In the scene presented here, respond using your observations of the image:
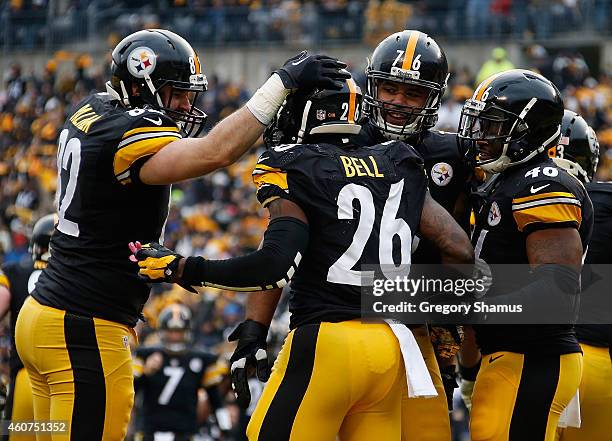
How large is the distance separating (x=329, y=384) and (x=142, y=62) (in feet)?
5.44

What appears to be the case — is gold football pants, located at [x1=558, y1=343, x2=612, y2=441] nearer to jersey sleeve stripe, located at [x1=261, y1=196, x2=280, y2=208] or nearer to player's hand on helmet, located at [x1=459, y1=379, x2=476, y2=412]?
player's hand on helmet, located at [x1=459, y1=379, x2=476, y2=412]

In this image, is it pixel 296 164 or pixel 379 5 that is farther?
pixel 379 5

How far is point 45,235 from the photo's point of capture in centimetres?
704

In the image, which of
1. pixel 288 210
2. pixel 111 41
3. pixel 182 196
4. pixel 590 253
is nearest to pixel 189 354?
pixel 590 253

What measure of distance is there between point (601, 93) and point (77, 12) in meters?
11.7

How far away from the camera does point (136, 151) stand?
Answer: 4.72 meters

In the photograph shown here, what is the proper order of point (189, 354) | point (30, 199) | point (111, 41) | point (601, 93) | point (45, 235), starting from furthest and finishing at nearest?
point (111, 41) → point (30, 199) → point (601, 93) → point (189, 354) → point (45, 235)

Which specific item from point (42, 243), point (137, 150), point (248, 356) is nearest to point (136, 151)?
point (137, 150)

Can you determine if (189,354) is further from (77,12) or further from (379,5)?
(77,12)

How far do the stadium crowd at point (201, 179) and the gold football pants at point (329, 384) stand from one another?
6.79m

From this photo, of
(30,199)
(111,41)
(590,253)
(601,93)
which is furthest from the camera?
(111,41)

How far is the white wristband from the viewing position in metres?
4.58

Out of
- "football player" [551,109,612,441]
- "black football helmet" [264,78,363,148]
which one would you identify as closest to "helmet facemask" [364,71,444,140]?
"black football helmet" [264,78,363,148]

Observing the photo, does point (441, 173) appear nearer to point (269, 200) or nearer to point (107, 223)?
point (269, 200)
